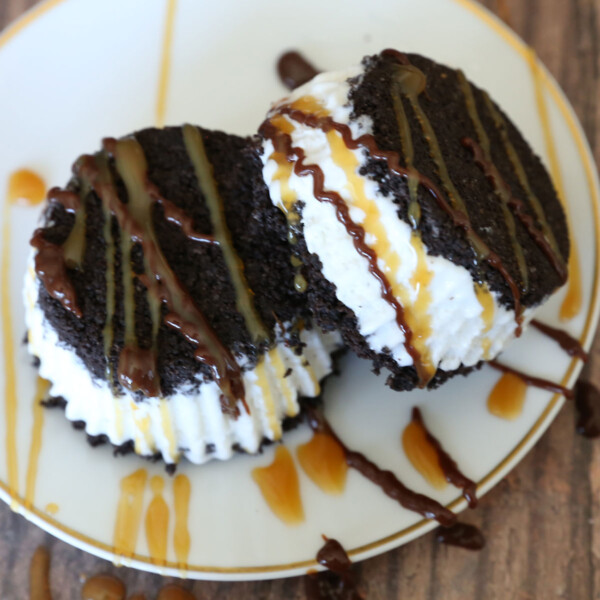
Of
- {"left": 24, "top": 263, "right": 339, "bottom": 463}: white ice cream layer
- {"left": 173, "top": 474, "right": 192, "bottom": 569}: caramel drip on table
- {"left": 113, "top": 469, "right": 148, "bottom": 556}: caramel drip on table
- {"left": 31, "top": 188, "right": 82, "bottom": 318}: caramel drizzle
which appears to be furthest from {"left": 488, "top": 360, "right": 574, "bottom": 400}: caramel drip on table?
{"left": 31, "top": 188, "right": 82, "bottom": 318}: caramel drizzle

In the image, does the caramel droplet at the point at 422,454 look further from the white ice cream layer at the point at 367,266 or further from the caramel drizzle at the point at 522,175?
the caramel drizzle at the point at 522,175

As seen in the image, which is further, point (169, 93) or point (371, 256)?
point (169, 93)

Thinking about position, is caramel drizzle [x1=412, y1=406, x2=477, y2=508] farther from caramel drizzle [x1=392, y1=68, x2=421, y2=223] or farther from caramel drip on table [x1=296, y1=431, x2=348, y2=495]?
caramel drizzle [x1=392, y1=68, x2=421, y2=223]

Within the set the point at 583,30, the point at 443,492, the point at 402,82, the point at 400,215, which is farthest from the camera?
the point at 583,30

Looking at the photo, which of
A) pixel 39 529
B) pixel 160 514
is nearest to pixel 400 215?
pixel 160 514

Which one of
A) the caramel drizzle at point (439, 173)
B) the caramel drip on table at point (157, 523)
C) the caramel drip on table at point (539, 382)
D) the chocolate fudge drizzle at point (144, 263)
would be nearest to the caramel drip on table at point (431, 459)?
the caramel drip on table at point (539, 382)

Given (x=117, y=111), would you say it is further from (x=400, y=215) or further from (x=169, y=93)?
(x=400, y=215)
